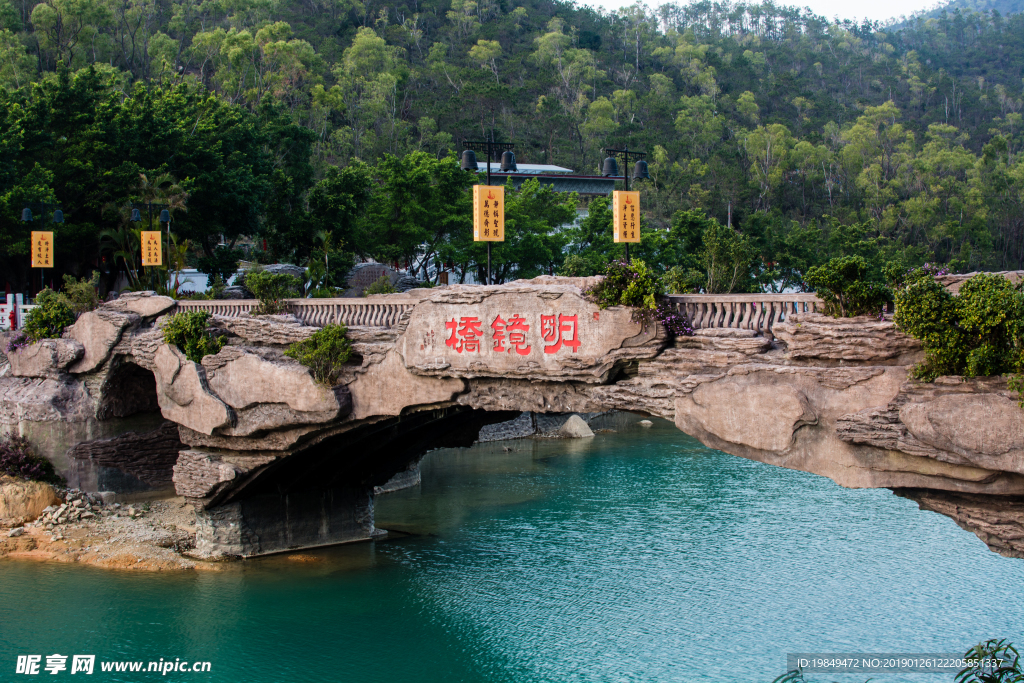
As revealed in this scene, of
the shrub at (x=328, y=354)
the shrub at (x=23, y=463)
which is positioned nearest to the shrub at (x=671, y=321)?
the shrub at (x=328, y=354)

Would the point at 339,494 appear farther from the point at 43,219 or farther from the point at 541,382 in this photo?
the point at 43,219

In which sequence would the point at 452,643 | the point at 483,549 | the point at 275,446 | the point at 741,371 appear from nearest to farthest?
the point at 741,371, the point at 452,643, the point at 275,446, the point at 483,549

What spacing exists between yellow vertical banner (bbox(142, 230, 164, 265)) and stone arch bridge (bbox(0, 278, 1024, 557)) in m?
1.92

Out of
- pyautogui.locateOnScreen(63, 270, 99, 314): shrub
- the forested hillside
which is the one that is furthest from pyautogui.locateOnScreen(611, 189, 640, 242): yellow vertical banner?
the forested hillside

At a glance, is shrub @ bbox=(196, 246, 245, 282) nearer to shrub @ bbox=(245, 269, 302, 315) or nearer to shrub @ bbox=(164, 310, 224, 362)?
shrub @ bbox=(164, 310, 224, 362)

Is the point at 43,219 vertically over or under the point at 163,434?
over

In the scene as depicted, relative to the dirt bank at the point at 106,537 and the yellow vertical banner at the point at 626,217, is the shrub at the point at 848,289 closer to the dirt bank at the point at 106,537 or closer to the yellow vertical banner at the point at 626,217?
the yellow vertical banner at the point at 626,217

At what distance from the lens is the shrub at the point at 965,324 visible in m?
8.01

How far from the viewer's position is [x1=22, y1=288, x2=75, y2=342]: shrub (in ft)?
56.5

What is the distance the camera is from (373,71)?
54250mm

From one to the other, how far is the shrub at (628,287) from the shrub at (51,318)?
37.7 ft

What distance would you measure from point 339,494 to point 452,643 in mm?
4865

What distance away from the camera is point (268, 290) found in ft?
46.3

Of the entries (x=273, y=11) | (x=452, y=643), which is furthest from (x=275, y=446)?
(x=273, y=11)
